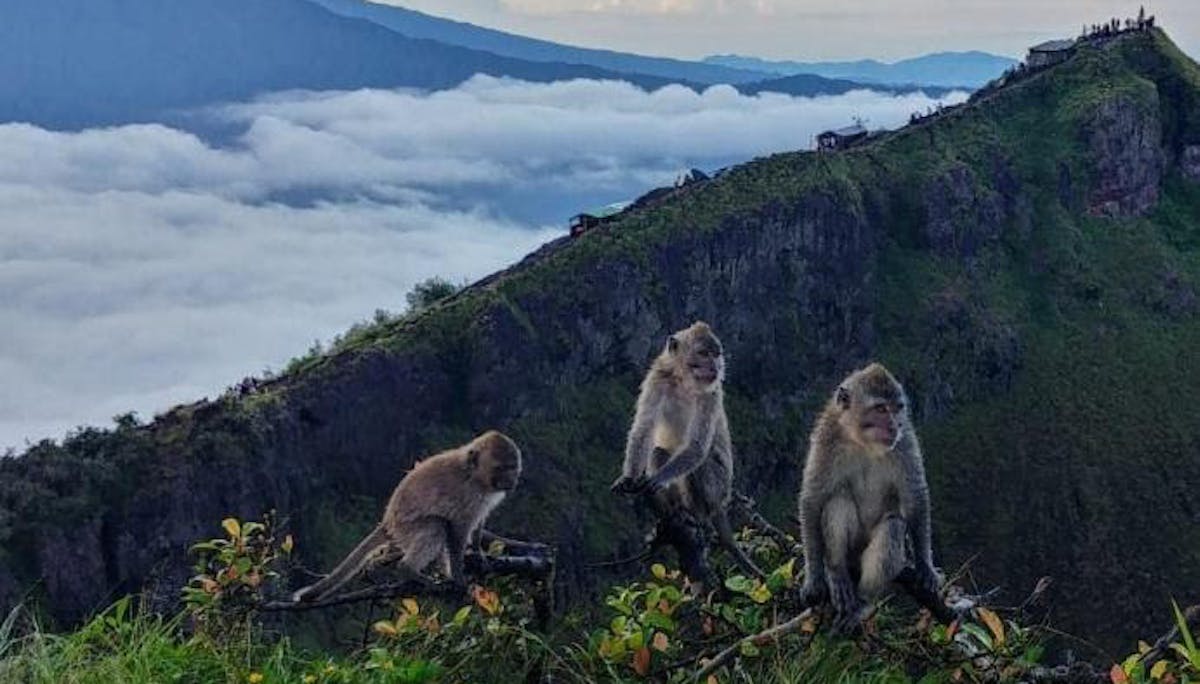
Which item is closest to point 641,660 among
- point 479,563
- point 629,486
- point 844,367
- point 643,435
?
point 479,563

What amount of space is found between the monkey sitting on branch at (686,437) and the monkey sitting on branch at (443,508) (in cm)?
105

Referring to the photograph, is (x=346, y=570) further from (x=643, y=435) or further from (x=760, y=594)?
(x=760, y=594)

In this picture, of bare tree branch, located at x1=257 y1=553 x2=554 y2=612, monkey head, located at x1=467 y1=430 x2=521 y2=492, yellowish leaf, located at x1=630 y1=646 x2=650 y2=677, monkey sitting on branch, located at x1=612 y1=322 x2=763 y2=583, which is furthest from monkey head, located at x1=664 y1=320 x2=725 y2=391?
yellowish leaf, located at x1=630 y1=646 x2=650 y2=677

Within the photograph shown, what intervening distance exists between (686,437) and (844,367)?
6168 cm

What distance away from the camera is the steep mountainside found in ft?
159

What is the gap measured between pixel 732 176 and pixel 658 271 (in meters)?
9.12

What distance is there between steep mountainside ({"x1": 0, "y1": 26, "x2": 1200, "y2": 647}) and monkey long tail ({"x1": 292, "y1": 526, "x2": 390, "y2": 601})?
3299cm

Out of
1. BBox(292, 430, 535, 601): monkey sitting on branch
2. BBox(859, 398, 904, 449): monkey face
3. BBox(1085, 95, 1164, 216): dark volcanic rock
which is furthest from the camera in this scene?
BBox(1085, 95, 1164, 216): dark volcanic rock

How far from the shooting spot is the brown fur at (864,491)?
336 inches

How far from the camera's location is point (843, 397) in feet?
29.8

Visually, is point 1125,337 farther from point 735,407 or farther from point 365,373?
point 365,373

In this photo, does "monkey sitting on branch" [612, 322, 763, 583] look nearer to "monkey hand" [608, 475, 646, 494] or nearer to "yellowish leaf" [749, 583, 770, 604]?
"monkey hand" [608, 475, 646, 494]

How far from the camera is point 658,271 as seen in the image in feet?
215

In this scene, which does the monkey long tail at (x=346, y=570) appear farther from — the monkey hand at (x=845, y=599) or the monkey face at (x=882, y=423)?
the monkey face at (x=882, y=423)
